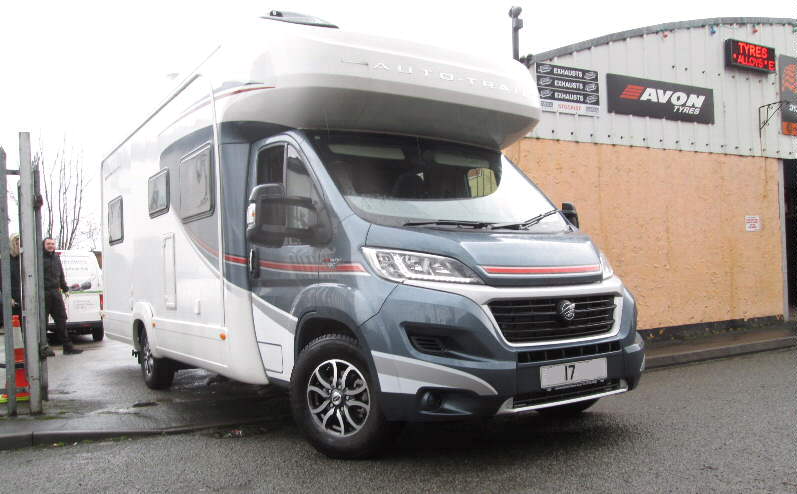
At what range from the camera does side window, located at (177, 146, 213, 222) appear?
18.2 ft

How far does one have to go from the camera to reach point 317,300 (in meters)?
4.45

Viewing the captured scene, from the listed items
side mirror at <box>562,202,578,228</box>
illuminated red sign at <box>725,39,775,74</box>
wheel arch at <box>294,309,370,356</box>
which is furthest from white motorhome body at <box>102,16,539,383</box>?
illuminated red sign at <box>725,39,775,74</box>

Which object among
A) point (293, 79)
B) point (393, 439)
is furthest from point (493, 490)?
point (293, 79)

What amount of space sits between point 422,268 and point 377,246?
32cm

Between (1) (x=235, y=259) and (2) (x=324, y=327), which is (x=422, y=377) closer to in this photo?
(2) (x=324, y=327)

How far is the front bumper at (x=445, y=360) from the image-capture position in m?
3.88

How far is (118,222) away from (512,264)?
19.2 ft

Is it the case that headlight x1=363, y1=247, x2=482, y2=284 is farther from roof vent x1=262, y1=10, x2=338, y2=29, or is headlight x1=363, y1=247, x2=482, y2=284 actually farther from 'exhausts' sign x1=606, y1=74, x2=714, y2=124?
'exhausts' sign x1=606, y1=74, x2=714, y2=124

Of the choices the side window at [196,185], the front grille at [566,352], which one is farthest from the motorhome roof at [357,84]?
the front grille at [566,352]

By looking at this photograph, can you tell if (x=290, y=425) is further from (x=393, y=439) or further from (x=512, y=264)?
(x=512, y=264)

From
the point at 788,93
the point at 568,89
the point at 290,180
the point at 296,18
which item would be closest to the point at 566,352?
the point at 290,180

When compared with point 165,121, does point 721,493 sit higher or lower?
lower

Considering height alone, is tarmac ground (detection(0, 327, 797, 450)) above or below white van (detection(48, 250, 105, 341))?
below

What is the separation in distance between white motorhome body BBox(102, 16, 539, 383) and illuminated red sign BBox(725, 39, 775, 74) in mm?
7350
